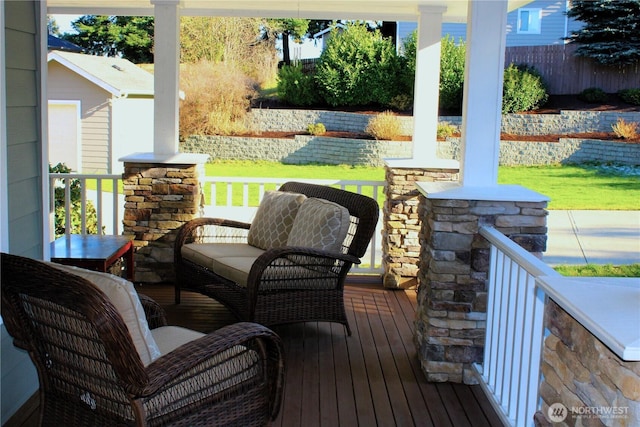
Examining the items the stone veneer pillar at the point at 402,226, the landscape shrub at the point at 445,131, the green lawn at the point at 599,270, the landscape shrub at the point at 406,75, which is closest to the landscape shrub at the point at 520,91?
the landscape shrub at the point at 445,131

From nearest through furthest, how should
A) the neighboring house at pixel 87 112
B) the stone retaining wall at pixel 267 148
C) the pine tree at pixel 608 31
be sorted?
the neighboring house at pixel 87 112 → the stone retaining wall at pixel 267 148 → the pine tree at pixel 608 31

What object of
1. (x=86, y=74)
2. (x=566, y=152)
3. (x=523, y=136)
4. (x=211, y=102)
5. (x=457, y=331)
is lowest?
(x=457, y=331)

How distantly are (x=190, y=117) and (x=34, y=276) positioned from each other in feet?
48.6

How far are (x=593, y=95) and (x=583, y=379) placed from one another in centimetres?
1677

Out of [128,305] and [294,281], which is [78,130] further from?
[128,305]

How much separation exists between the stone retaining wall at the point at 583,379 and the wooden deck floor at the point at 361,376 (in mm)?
1189

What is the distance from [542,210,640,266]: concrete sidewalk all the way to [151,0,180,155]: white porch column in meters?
6.73

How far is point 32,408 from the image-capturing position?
129 inches

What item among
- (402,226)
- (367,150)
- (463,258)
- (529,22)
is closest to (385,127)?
(367,150)

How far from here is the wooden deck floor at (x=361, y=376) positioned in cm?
339

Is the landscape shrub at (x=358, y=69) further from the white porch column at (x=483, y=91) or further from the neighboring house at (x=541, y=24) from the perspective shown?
the white porch column at (x=483, y=91)

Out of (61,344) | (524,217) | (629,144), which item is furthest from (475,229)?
(629,144)

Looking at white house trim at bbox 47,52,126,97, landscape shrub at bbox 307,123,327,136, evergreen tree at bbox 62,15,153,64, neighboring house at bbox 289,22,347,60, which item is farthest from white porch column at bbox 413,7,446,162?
evergreen tree at bbox 62,15,153,64

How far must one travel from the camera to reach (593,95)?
1736 centimetres
